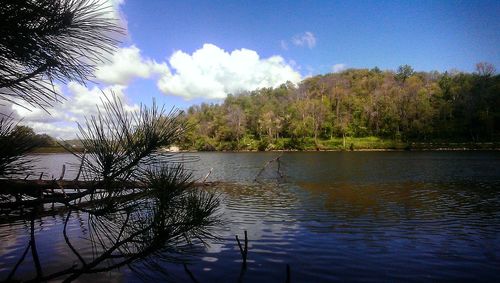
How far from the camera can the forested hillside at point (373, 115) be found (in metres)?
104

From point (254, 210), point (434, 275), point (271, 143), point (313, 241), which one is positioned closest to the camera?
point (434, 275)

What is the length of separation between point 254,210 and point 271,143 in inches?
4050

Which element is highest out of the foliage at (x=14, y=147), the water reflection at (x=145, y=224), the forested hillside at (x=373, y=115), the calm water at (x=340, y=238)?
the forested hillside at (x=373, y=115)

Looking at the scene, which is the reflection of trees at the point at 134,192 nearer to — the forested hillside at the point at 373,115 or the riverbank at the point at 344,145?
the riverbank at the point at 344,145

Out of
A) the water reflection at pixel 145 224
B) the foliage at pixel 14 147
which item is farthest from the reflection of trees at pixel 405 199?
the foliage at pixel 14 147

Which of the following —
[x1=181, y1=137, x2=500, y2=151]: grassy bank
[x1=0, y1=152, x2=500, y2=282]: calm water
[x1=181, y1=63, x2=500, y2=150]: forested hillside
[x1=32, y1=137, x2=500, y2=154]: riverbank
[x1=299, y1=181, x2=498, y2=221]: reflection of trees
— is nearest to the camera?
[x1=0, y1=152, x2=500, y2=282]: calm water

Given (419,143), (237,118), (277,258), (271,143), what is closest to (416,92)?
(419,143)

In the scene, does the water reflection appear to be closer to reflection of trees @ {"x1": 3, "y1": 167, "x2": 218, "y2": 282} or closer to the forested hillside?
reflection of trees @ {"x1": 3, "y1": 167, "x2": 218, "y2": 282}

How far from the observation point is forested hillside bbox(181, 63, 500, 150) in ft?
340

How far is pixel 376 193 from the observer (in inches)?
1037

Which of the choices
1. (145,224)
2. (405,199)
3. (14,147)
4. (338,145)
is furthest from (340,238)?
(338,145)

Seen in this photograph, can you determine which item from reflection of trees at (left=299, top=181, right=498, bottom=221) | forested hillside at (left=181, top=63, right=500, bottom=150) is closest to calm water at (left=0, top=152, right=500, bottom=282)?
reflection of trees at (left=299, top=181, right=498, bottom=221)

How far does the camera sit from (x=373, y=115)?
118938mm

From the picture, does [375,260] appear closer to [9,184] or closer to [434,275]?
[434,275]
